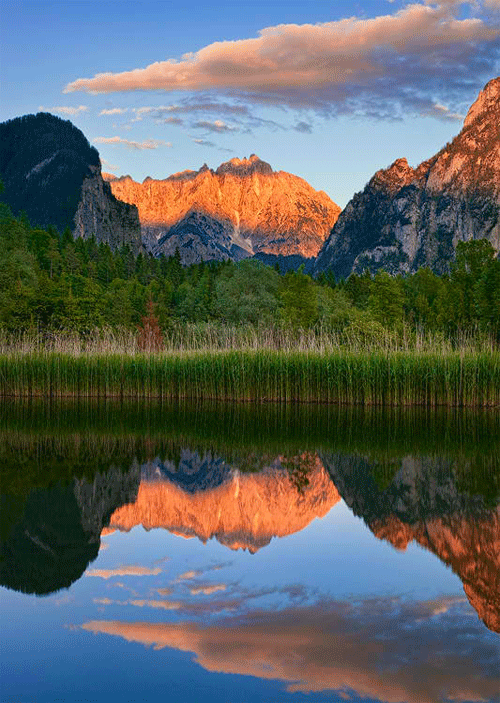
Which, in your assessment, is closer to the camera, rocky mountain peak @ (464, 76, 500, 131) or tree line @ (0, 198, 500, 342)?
tree line @ (0, 198, 500, 342)

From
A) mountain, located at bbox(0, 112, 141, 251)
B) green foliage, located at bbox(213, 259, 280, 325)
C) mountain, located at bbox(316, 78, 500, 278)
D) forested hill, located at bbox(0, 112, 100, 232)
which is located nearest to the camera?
green foliage, located at bbox(213, 259, 280, 325)

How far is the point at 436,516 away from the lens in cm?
914

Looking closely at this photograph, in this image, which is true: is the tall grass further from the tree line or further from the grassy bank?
the tree line

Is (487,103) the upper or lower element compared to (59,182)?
upper

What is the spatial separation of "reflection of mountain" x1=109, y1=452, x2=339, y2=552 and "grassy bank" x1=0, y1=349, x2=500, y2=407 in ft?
27.4

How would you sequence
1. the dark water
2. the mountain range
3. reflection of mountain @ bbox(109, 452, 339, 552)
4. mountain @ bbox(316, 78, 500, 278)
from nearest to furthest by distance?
1. the dark water
2. reflection of mountain @ bbox(109, 452, 339, 552)
3. the mountain range
4. mountain @ bbox(316, 78, 500, 278)

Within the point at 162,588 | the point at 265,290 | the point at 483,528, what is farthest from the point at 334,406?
the point at 265,290

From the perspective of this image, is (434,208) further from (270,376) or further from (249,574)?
(249,574)

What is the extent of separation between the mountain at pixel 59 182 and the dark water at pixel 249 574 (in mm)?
116745

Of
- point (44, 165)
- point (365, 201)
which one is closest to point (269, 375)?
→ point (44, 165)

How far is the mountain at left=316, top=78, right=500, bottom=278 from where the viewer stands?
167m

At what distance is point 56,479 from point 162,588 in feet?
15.3

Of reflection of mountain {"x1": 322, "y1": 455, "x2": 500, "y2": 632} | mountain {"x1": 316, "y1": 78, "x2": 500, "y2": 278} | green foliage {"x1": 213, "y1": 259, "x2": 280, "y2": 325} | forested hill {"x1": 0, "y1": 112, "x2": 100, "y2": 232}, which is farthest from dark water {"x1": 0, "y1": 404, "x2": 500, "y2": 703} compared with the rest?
mountain {"x1": 316, "y1": 78, "x2": 500, "y2": 278}

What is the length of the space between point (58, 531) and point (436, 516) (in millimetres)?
4305
